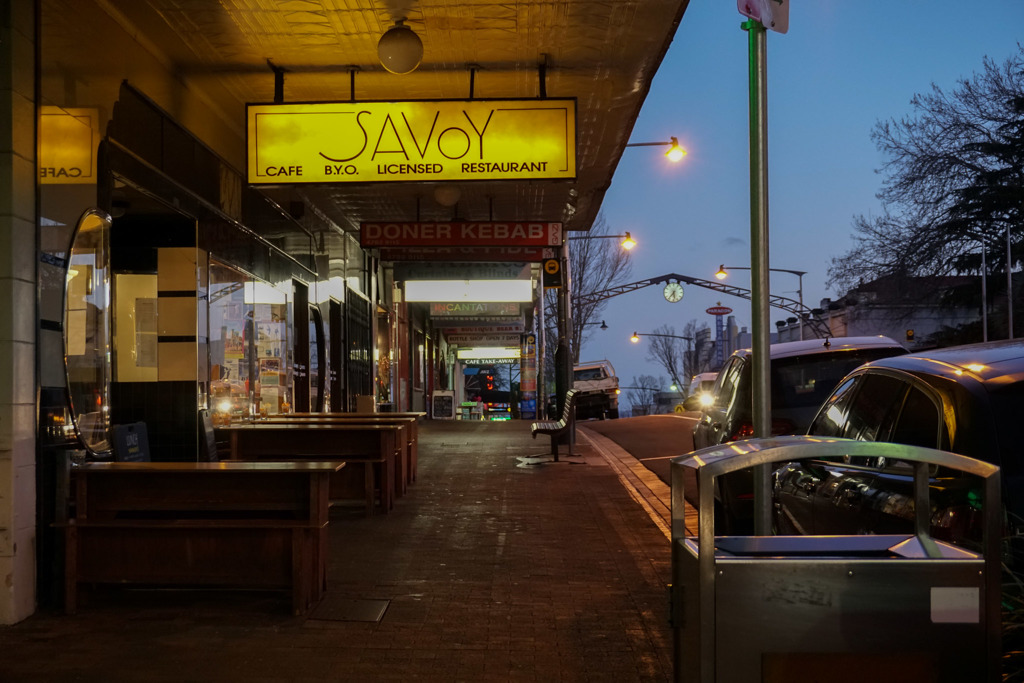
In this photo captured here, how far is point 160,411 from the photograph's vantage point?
952cm

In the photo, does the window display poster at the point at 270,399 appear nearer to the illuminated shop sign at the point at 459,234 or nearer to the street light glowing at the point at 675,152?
the illuminated shop sign at the point at 459,234

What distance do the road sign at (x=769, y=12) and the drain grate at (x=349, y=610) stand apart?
395cm

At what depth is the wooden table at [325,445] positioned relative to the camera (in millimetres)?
9953

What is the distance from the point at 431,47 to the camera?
8.95 metres

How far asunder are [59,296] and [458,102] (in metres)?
3.59

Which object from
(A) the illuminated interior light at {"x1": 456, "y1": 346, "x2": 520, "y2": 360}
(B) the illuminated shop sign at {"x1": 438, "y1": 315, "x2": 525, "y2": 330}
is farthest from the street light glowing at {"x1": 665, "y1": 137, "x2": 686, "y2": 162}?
(A) the illuminated interior light at {"x1": 456, "y1": 346, "x2": 520, "y2": 360}

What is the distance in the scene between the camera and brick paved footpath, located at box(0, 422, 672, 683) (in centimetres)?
489

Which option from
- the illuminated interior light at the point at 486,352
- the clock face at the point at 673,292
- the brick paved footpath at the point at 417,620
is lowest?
the brick paved footpath at the point at 417,620

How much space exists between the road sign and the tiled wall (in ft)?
13.7

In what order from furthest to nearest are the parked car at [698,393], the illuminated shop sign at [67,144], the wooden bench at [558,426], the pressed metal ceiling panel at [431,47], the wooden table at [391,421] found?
the parked car at [698,393] < the wooden bench at [558,426] < the wooden table at [391,421] < the pressed metal ceiling panel at [431,47] < the illuminated shop sign at [67,144]

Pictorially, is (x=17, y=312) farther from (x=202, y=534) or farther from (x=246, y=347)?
(x=246, y=347)

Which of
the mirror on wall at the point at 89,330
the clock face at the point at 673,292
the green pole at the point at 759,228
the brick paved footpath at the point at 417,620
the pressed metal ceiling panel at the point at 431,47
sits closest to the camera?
the brick paved footpath at the point at 417,620

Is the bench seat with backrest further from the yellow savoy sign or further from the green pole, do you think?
the yellow savoy sign

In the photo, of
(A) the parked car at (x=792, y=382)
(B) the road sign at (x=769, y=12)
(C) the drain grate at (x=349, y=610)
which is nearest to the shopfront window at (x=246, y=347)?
(C) the drain grate at (x=349, y=610)
